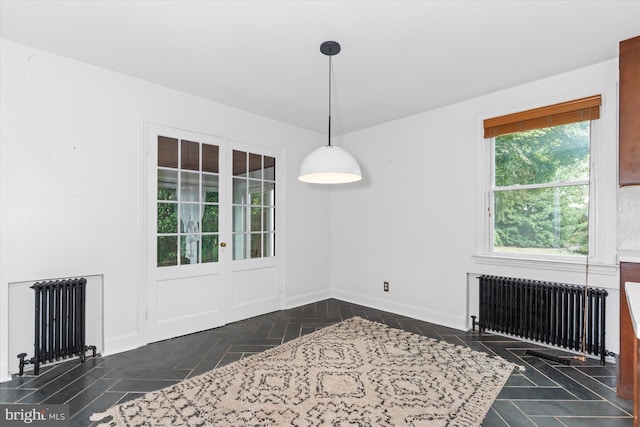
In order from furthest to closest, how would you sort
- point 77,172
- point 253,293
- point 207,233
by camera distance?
point 253,293 → point 207,233 → point 77,172

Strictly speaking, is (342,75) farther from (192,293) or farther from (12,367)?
(12,367)

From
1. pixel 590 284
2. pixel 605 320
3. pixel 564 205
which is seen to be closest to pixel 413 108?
pixel 564 205

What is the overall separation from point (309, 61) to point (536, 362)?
10.9ft

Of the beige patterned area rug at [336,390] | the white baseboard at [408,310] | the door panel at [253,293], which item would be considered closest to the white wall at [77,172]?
the door panel at [253,293]

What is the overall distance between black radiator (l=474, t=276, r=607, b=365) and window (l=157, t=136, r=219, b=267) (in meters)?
3.16

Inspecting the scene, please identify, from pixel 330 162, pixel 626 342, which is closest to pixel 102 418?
pixel 330 162

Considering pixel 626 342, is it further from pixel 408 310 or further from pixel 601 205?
pixel 408 310

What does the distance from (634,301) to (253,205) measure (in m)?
3.65

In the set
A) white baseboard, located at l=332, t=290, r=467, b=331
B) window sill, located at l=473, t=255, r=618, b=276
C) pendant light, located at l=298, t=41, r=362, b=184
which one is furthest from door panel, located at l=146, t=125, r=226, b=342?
window sill, located at l=473, t=255, r=618, b=276

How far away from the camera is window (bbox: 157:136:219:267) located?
340 cm

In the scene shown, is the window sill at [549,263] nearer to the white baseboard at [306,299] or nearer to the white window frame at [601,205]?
the white window frame at [601,205]

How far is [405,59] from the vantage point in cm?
281

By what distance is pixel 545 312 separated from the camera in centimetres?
312

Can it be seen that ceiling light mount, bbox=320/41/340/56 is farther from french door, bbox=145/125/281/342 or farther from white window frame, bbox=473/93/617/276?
white window frame, bbox=473/93/617/276
